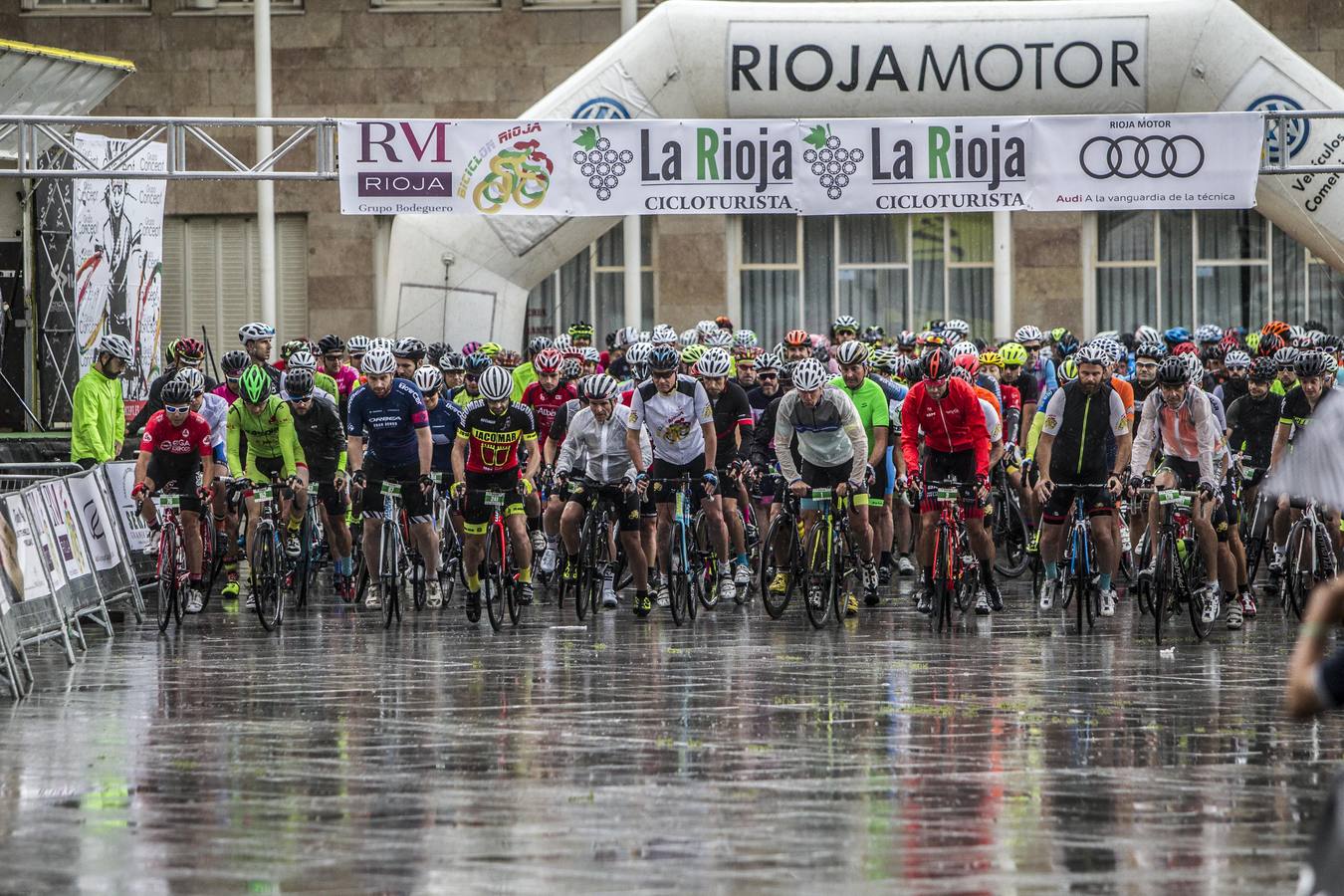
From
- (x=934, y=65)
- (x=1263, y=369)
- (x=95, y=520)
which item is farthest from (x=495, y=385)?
(x=934, y=65)

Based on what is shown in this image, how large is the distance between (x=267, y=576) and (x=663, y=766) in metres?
6.44

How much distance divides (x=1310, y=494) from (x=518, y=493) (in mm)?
10678

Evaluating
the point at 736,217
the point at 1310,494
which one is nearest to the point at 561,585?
the point at 1310,494

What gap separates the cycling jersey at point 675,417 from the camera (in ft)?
52.9

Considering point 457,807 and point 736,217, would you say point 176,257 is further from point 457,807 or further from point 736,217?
point 457,807

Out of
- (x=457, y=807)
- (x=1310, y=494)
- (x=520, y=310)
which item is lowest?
(x=457, y=807)

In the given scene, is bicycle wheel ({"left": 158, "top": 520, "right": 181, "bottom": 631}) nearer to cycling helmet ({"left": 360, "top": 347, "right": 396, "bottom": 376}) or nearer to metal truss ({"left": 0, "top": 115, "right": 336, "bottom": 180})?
cycling helmet ({"left": 360, "top": 347, "right": 396, "bottom": 376})

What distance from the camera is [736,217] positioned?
107 feet

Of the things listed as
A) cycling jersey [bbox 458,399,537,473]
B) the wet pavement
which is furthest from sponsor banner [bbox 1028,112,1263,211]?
the wet pavement

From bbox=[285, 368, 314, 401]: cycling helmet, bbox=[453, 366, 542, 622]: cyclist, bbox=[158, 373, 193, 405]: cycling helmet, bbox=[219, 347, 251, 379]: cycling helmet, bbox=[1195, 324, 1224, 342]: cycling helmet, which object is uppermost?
bbox=[1195, 324, 1224, 342]: cycling helmet

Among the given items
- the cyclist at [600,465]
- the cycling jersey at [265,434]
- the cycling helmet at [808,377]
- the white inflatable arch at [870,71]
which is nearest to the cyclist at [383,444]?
the cycling jersey at [265,434]

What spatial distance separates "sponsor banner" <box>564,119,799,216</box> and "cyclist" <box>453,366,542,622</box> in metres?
5.12

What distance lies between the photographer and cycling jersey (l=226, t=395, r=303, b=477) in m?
16.0

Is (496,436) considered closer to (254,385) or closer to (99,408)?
(254,385)
